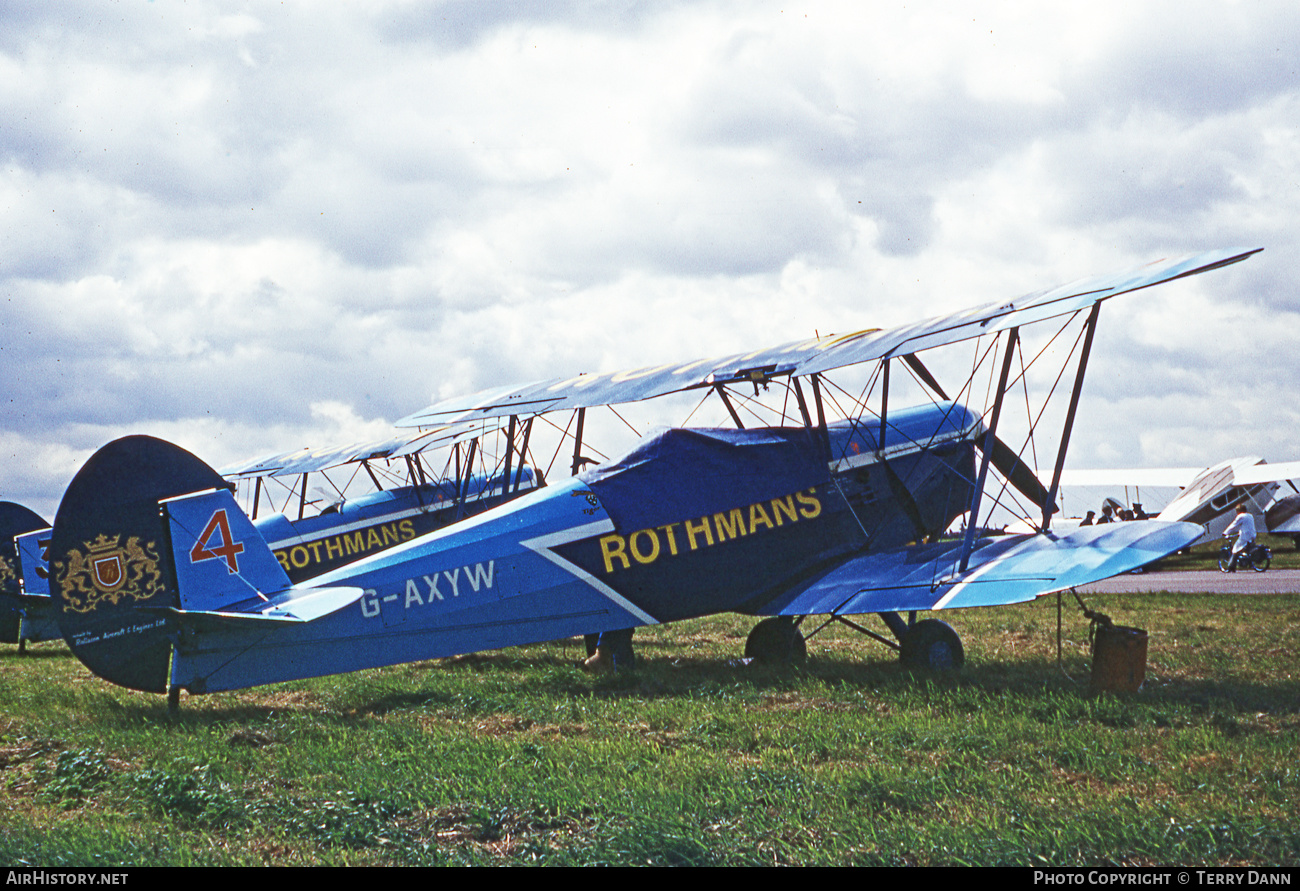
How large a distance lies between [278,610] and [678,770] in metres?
3.64

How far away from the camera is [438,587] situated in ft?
25.6

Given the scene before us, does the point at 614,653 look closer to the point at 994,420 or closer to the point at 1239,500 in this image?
the point at 994,420

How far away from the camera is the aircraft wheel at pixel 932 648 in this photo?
335 inches

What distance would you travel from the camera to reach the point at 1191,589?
17.5 m

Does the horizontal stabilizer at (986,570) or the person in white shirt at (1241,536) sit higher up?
the horizontal stabilizer at (986,570)

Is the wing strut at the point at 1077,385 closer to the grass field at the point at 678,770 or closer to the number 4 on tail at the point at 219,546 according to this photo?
the grass field at the point at 678,770

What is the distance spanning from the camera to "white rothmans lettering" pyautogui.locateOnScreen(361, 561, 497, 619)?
25.0 ft

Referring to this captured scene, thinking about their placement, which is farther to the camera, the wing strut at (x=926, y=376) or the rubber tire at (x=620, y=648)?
the wing strut at (x=926, y=376)

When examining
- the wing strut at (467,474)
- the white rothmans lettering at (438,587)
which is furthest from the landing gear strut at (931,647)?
the wing strut at (467,474)

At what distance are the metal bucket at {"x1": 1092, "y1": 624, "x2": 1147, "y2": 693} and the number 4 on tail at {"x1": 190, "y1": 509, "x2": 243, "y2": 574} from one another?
6.40m

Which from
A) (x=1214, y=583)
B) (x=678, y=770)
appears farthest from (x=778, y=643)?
(x=1214, y=583)

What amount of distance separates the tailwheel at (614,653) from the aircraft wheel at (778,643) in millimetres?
1359

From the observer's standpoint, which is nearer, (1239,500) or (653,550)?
(653,550)

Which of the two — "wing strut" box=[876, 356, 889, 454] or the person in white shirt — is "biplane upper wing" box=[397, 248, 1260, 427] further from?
the person in white shirt
